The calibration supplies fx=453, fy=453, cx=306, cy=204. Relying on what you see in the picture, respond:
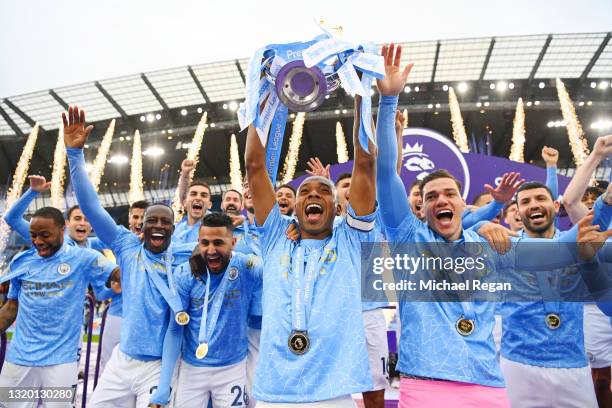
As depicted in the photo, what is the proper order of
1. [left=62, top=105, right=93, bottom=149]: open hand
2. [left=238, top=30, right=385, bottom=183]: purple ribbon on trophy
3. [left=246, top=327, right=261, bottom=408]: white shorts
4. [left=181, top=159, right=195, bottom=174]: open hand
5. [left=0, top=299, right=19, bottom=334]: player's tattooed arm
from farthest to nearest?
[left=181, top=159, right=195, bottom=174]: open hand → [left=0, top=299, right=19, bottom=334]: player's tattooed arm → [left=246, top=327, right=261, bottom=408]: white shorts → [left=62, top=105, right=93, bottom=149]: open hand → [left=238, top=30, right=385, bottom=183]: purple ribbon on trophy

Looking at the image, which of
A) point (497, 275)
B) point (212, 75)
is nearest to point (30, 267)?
point (497, 275)

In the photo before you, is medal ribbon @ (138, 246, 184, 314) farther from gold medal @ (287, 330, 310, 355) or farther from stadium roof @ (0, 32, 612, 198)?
stadium roof @ (0, 32, 612, 198)

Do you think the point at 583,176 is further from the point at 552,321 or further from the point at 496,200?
the point at 552,321

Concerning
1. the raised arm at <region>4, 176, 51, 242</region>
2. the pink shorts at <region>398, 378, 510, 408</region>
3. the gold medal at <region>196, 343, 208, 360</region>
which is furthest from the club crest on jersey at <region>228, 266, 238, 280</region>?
the raised arm at <region>4, 176, 51, 242</region>

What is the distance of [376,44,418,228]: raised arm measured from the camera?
2334 millimetres

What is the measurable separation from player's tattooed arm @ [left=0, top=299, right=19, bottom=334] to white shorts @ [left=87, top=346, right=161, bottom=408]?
4.67 feet

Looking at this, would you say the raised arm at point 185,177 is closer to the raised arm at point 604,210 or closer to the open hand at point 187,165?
the open hand at point 187,165

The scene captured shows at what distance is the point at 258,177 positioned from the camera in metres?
2.45

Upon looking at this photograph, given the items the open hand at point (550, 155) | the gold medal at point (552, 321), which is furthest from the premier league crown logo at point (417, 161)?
the gold medal at point (552, 321)

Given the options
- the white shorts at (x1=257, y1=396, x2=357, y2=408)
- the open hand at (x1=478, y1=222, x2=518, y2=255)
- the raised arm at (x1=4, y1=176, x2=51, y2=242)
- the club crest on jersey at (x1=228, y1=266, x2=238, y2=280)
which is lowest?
the white shorts at (x1=257, y1=396, x2=357, y2=408)

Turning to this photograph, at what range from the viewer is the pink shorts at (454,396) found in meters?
2.04

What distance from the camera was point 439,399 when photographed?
2.06 m

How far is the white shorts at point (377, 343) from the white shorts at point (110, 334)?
9.71 feet

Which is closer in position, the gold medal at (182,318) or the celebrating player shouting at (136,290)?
the gold medal at (182,318)
